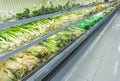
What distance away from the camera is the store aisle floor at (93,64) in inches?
85.4

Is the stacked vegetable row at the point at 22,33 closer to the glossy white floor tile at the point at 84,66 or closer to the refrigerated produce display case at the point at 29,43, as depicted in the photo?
the refrigerated produce display case at the point at 29,43

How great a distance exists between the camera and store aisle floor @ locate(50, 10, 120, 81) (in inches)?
85.4

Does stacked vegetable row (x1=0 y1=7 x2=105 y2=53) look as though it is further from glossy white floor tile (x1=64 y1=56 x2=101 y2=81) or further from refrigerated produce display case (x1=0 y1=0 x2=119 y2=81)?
glossy white floor tile (x1=64 y1=56 x2=101 y2=81)

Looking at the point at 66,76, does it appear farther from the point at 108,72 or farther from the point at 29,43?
the point at 29,43

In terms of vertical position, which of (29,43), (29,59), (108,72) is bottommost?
(108,72)

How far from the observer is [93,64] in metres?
2.57

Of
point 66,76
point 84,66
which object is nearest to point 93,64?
point 84,66

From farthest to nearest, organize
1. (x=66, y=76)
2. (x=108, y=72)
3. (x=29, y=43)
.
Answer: (x=108, y=72) → (x=66, y=76) → (x=29, y=43)

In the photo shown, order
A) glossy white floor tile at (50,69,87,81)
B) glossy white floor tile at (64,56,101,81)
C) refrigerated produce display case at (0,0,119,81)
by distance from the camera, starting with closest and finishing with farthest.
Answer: refrigerated produce display case at (0,0,119,81) → glossy white floor tile at (50,69,87,81) → glossy white floor tile at (64,56,101,81)

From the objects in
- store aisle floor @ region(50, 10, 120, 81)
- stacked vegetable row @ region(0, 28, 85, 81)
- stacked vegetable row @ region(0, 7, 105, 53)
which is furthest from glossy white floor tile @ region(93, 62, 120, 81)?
stacked vegetable row @ region(0, 7, 105, 53)

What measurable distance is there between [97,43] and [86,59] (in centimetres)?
115

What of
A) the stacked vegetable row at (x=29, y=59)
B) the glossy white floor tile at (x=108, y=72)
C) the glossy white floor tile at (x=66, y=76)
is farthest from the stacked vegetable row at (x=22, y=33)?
the glossy white floor tile at (x=108, y=72)

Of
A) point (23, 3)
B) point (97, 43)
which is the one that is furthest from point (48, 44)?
point (97, 43)

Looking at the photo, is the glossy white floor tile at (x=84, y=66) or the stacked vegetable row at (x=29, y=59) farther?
the glossy white floor tile at (x=84, y=66)
